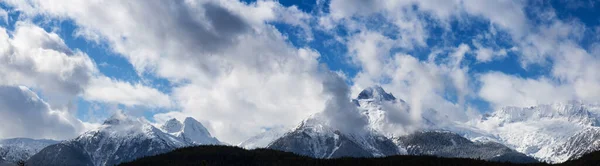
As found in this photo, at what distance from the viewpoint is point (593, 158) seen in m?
196

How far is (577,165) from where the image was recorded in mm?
196875

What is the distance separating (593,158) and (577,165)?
4.91m
